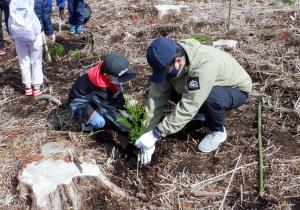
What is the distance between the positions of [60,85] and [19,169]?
2023 mm

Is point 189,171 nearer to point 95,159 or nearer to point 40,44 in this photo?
point 95,159

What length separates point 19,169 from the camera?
3.46 m

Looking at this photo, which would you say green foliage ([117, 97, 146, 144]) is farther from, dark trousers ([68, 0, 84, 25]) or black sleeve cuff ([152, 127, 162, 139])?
dark trousers ([68, 0, 84, 25])

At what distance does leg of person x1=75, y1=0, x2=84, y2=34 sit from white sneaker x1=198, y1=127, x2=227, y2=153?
3.89 m

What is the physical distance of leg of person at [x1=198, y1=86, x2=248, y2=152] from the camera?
147 inches

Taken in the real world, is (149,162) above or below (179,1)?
below

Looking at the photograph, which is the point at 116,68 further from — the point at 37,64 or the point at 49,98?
the point at 37,64

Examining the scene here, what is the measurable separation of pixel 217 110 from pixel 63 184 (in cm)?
147

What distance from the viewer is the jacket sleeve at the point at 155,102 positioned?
3.79 meters

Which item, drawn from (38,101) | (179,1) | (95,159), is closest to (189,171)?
(95,159)

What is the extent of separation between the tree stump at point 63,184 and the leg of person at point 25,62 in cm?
173

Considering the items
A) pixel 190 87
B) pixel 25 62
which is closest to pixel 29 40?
pixel 25 62

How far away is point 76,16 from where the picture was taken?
703cm

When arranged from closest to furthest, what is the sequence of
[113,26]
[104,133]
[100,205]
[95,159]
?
1. [100,205]
2. [95,159]
3. [104,133]
4. [113,26]
